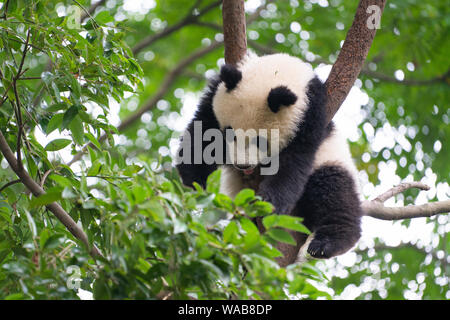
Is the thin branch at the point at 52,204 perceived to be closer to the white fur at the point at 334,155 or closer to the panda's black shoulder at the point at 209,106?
the panda's black shoulder at the point at 209,106

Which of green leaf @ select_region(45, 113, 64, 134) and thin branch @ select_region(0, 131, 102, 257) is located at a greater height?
green leaf @ select_region(45, 113, 64, 134)

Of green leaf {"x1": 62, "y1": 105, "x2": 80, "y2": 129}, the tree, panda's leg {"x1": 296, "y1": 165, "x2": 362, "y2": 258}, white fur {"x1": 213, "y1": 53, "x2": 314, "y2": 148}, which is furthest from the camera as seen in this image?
panda's leg {"x1": 296, "y1": 165, "x2": 362, "y2": 258}

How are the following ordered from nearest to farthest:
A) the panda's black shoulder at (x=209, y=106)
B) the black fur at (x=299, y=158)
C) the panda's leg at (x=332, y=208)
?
the black fur at (x=299, y=158) < the panda's leg at (x=332, y=208) < the panda's black shoulder at (x=209, y=106)

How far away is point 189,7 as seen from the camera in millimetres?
9047

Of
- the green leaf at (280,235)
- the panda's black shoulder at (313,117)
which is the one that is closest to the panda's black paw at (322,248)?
the panda's black shoulder at (313,117)

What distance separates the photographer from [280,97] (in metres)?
3.70

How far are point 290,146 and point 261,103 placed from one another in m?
0.41

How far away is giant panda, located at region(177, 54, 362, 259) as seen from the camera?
3738 millimetres

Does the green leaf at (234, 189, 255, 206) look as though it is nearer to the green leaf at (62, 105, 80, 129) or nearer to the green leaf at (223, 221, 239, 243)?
the green leaf at (223, 221, 239, 243)

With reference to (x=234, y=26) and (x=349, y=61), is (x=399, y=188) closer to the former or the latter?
(x=349, y=61)

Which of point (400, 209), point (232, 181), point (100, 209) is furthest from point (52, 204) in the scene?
point (400, 209)

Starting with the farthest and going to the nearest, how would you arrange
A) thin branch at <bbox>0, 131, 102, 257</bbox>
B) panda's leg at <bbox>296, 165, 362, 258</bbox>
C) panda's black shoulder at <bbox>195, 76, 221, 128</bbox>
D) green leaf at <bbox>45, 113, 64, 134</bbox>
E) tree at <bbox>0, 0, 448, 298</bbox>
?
panda's black shoulder at <bbox>195, 76, 221, 128</bbox>
panda's leg at <bbox>296, 165, 362, 258</bbox>
green leaf at <bbox>45, 113, 64, 134</bbox>
thin branch at <bbox>0, 131, 102, 257</bbox>
tree at <bbox>0, 0, 448, 298</bbox>

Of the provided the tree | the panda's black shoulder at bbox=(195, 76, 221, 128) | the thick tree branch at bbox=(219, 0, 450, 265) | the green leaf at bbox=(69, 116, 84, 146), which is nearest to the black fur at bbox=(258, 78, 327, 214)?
the thick tree branch at bbox=(219, 0, 450, 265)

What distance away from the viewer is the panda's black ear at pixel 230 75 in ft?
12.7
